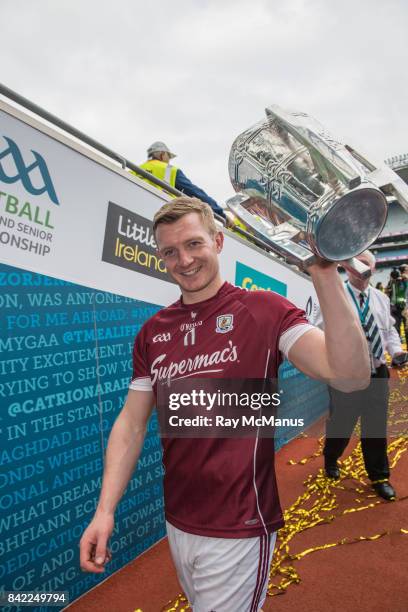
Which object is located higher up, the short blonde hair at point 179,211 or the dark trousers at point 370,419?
the short blonde hair at point 179,211

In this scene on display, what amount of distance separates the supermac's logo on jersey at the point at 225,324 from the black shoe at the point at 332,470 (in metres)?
3.06

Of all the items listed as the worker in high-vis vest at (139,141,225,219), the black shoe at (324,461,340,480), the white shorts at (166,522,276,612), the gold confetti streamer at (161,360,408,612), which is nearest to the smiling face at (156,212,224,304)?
the white shorts at (166,522,276,612)

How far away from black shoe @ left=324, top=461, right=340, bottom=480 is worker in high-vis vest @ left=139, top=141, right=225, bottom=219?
2702mm

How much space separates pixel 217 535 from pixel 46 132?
195cm

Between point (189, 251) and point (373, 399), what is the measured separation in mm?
2658

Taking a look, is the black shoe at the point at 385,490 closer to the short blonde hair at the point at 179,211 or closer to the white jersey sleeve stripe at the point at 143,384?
the white jersey sleeve stripe at the point at 143,384

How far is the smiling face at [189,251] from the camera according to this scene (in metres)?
1.31

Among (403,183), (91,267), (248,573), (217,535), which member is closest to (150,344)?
(217,535)

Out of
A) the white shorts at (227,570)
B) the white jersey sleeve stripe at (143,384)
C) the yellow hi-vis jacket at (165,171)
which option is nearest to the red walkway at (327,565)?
the white shorts at (227,570)

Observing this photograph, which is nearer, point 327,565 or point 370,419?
point 327,565

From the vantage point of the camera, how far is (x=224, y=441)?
1.18m

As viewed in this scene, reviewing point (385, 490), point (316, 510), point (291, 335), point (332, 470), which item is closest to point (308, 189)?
point (291, 335)

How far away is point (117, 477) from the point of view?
1.29 meters

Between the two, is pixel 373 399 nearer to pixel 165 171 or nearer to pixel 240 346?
pixel 240 346
